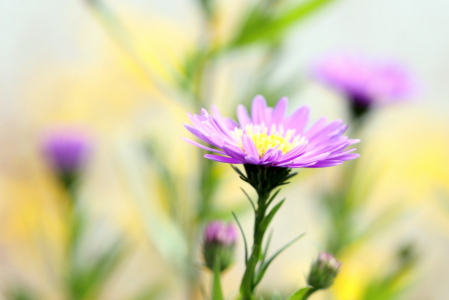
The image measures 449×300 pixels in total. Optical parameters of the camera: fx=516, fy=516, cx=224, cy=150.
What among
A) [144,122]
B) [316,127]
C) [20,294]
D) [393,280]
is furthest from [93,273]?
[144,122]

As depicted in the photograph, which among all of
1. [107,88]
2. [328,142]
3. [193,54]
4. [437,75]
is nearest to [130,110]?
[107,88]

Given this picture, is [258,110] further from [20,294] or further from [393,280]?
[20,294]

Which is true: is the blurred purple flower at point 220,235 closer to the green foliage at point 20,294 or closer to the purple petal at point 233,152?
the purple petal at point 233,152

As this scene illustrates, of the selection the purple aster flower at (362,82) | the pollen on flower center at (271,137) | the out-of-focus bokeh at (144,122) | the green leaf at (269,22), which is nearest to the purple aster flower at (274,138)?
the pollen on flower center at (271,137)

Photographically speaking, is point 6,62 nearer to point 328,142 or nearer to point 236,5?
point 236,5

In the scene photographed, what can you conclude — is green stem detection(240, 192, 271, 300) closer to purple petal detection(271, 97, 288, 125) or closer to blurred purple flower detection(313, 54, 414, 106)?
purple petal detection(271, 97, 288, 125)

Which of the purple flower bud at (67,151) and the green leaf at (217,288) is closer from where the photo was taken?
the green leaf at (217,288)
